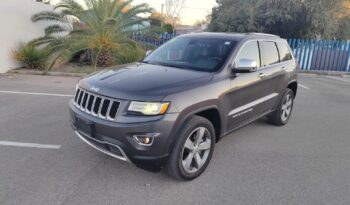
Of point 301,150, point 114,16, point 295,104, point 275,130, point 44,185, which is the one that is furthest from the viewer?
point 114,16

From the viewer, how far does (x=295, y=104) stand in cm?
709

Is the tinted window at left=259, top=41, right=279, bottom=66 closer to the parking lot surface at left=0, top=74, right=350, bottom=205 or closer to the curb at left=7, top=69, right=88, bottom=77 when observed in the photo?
the parking lot surface at left=0, top=74, right=350, bottom=205

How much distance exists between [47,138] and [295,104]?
19.1ft

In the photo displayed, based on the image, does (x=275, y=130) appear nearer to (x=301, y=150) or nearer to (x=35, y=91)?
(x=301, y=150)

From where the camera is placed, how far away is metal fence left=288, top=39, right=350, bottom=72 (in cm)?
1348

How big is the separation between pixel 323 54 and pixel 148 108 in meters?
13.5

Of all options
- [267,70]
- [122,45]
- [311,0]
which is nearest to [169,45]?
[267,70]

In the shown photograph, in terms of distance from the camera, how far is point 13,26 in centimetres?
1007

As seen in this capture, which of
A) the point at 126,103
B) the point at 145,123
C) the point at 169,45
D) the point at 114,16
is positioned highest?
the point at 114,16

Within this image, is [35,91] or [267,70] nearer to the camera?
[267,70]

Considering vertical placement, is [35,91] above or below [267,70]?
below

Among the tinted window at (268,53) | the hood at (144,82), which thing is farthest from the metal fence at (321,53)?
the hood at (144,82)

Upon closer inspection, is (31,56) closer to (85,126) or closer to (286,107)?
(85,126)

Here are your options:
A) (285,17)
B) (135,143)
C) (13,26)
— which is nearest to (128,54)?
(13,26)
